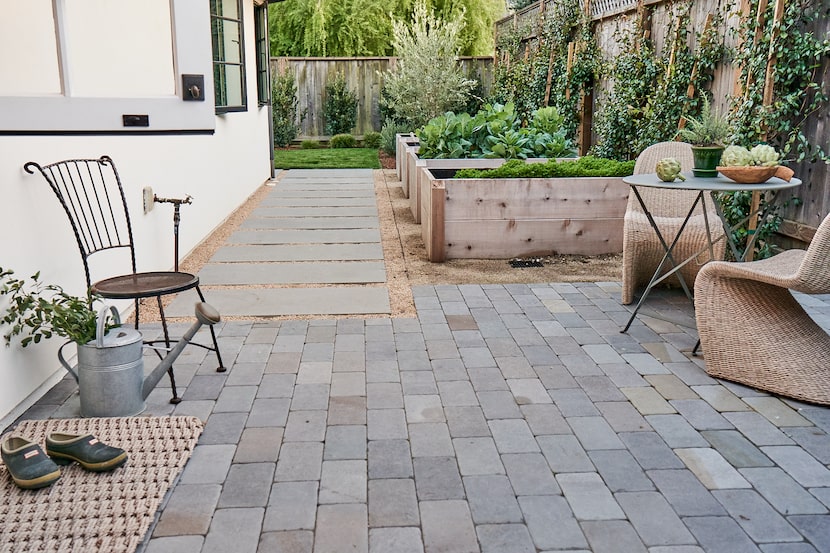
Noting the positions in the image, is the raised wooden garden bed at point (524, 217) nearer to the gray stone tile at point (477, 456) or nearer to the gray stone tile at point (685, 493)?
the gray stone tile at point (477, 456)

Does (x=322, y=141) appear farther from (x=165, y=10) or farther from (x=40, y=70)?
(x=40, y=70)

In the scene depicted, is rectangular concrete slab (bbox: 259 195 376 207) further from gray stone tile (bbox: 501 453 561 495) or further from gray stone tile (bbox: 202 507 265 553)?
gray stone tile (bbox: 202 507 265 553)

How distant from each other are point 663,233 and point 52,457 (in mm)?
3344

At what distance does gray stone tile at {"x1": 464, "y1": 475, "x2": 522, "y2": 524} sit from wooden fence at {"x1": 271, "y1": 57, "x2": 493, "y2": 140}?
12162mm

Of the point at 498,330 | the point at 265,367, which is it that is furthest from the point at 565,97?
the point at 265,367

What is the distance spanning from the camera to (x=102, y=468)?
2.35 m

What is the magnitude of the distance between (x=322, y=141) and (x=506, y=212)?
949 cm

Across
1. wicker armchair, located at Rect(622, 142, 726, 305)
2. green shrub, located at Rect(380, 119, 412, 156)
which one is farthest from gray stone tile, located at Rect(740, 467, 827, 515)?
green shrub, located at Rect(380, 119, 412, 156)

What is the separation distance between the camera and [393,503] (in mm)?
2193

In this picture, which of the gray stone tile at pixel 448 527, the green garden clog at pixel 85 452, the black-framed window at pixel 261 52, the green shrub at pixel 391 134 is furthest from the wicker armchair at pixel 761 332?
the green shrub at pixel 391 134

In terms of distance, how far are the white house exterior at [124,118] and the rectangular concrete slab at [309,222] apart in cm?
35

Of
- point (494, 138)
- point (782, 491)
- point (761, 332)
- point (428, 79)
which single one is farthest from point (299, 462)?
point (428, 79)

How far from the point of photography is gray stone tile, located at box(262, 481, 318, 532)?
6.81 feet

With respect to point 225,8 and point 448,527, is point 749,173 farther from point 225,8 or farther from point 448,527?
point 225,8
